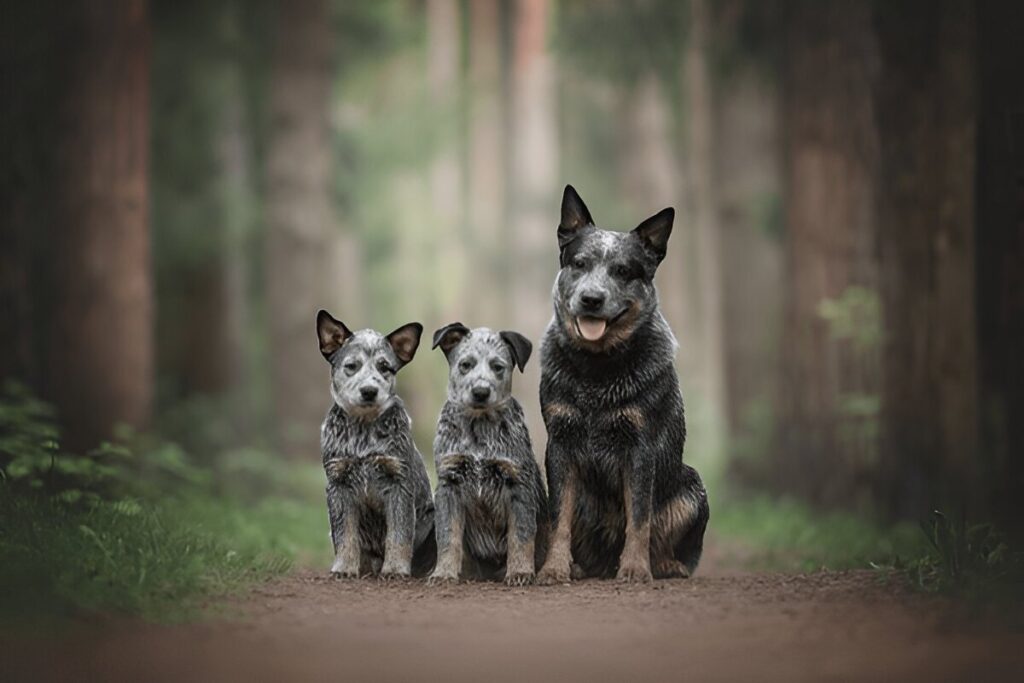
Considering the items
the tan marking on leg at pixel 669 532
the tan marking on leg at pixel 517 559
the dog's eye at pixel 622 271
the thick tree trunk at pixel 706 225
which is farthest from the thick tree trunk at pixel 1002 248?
the thick tree trunk at pixel 706 225

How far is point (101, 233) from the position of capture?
12.2 m

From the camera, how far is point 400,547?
23.4 ft

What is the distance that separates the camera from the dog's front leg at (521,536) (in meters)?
7.00

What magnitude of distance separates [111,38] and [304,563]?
6.18 meters

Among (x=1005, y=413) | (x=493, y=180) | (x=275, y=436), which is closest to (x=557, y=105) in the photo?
(x=493, y=180)

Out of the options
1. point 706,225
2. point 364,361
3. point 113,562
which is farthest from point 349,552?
point 706,225

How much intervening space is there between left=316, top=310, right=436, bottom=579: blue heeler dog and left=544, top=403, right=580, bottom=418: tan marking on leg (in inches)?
36.3

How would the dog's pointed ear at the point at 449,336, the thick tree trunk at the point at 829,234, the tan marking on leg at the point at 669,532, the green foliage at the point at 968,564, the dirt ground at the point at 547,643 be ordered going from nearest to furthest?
the dirt ground at the point at 547,643
the green foliage at the point at 968,564
the dog's pointed ear at the point at 449,336
the tan marking on leg at the point at 669,532
the thick tree trunk at the point at 829,234

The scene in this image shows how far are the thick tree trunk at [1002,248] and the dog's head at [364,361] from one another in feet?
13.6

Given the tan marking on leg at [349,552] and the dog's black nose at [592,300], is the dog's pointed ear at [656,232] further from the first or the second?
the tan marking on leg at [349,552]

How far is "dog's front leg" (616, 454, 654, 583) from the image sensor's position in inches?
277

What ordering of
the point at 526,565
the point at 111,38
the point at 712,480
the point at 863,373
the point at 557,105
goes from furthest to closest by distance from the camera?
the point at 557,105 < the point at 712,480 < the point at 863,373 < the point at 111,38 < the point at 526,565

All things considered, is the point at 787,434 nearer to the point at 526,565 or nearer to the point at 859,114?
the point at 859,114

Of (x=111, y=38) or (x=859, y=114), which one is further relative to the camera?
(x=859, y=114)
